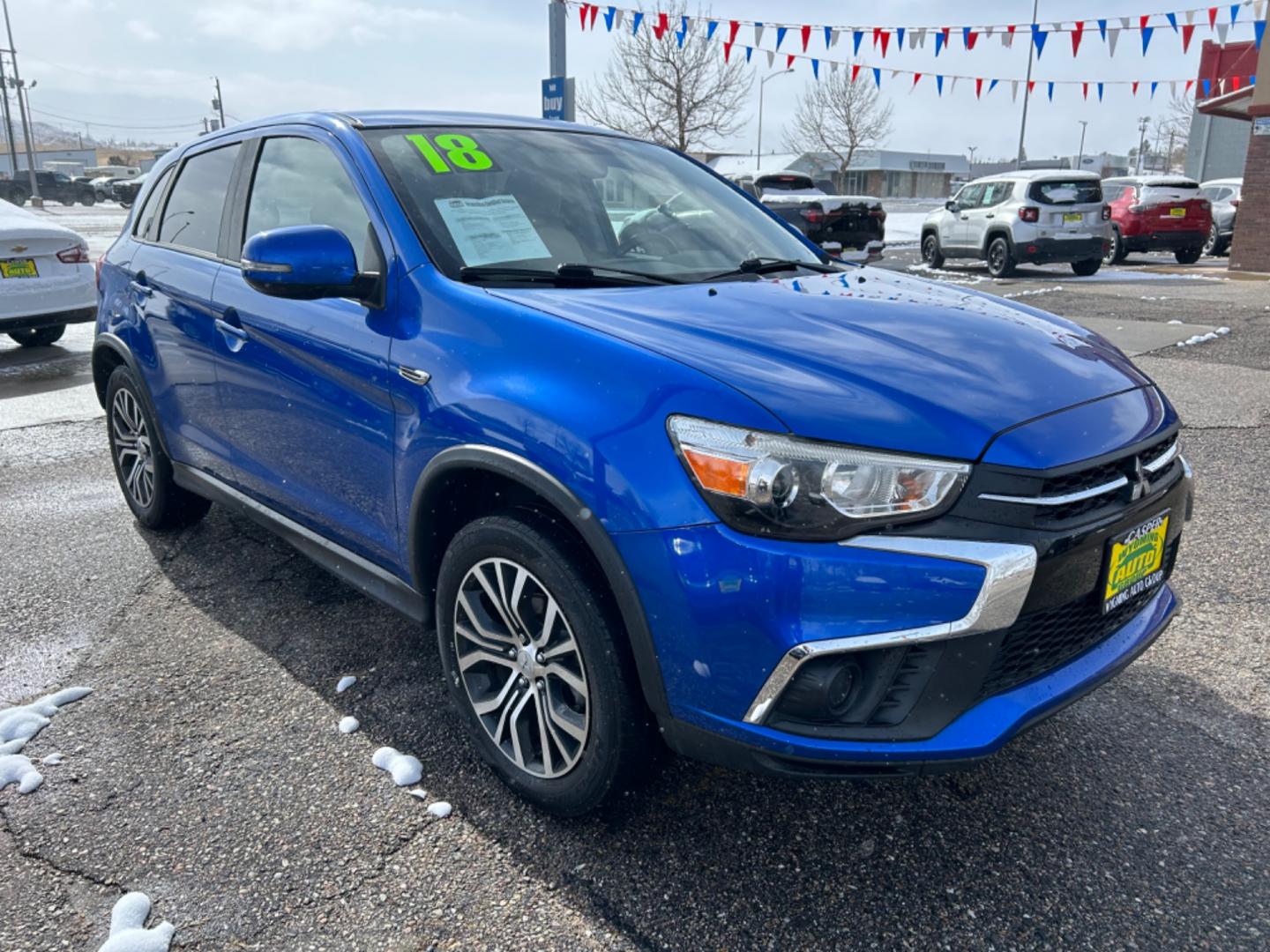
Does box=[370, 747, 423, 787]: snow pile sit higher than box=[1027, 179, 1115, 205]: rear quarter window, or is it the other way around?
box=[1027, 179, 1115, 205]: rear quarter window

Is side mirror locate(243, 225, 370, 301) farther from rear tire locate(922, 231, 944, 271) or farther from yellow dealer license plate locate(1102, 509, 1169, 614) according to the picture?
rear tire locate(922, 231, 944, 271)

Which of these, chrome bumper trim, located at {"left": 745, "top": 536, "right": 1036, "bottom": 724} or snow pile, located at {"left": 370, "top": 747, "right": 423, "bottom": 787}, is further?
snow pile, located at {"left": 370, "top": 747, "right": 423, "bottom": 787}

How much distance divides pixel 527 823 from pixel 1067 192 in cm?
1518

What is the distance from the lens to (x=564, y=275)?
8.47 feet

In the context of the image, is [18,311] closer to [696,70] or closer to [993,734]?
[993,734]

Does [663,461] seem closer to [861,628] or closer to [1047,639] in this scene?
[861,628]

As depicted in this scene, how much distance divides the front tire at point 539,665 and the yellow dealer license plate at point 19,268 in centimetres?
755

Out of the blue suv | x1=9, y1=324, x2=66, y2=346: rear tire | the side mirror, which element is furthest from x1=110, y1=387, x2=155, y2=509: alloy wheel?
x1=9, y1=324, x2=66, y2=346: rear tire

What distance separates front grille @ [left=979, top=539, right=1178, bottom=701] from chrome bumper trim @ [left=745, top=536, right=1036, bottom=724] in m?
0.09

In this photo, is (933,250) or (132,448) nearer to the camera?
(132,448)

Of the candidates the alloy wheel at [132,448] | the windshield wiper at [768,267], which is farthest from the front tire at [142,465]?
the windshield wiper at [768,267]

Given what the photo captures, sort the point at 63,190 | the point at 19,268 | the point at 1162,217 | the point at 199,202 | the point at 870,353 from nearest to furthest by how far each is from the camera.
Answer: the point at 870,353 → the point at 199,202 → the point at 19,268 → the point at 1162,217 → the point at 63,190

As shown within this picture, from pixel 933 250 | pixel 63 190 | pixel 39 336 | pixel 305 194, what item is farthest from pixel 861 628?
pixel 63 190

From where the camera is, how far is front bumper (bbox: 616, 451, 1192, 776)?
1.79 m
